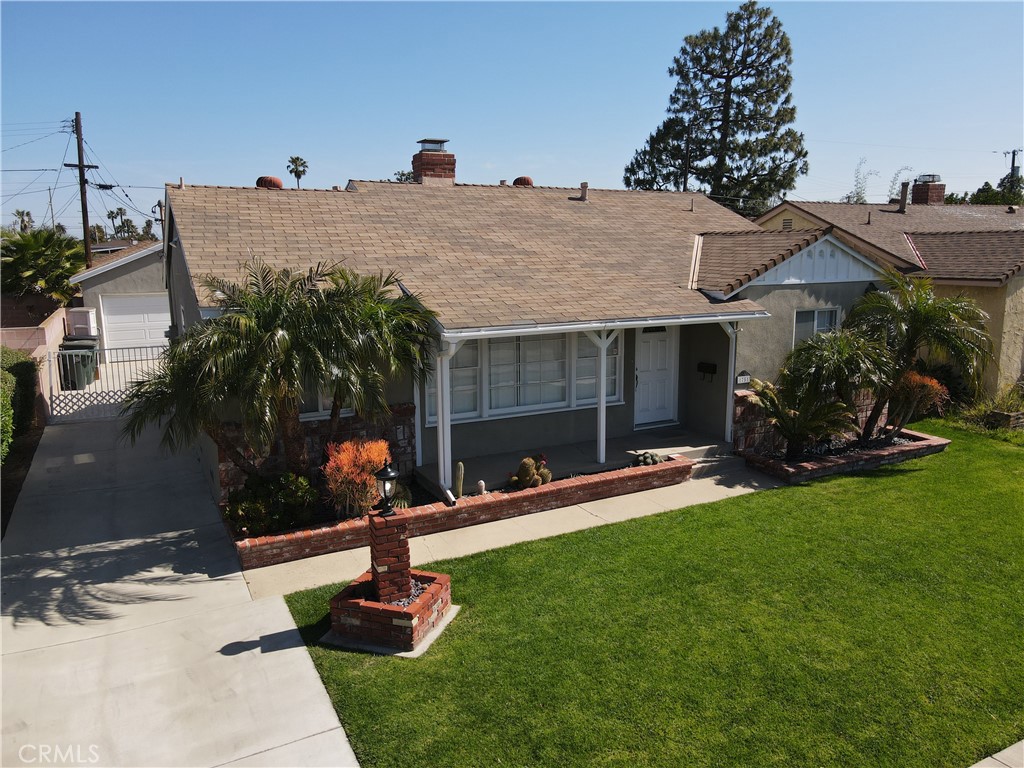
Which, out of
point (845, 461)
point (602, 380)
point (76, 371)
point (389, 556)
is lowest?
point (845, 461)

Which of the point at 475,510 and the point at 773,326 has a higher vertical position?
the point at 773,326

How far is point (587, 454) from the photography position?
12.1 m

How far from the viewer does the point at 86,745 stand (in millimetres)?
5488

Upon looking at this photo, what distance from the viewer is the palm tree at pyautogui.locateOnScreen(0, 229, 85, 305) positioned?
24.2m

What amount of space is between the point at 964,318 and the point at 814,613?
805 cm

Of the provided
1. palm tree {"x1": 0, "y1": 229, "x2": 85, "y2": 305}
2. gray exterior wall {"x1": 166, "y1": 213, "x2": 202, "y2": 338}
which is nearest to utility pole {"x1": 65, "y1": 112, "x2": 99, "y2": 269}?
palm tree {"x1": 0, "y1": 229, "x2": 85, "y2": 305}

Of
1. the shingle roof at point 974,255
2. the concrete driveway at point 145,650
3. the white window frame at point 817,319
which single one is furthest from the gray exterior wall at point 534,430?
the shingle roof at point 974,255

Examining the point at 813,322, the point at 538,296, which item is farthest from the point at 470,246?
the point at 813,322

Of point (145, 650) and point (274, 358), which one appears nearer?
point (145, 650)

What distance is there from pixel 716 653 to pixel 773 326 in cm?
805

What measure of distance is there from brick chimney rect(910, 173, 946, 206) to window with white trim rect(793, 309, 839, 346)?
62.0ft

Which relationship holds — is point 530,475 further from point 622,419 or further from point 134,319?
point 134,319

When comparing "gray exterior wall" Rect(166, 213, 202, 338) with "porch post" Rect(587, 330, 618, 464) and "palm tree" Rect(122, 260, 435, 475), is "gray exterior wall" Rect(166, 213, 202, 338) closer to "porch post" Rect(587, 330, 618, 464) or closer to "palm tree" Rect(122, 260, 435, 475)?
"palm tree" Rect(122, 260, 435, 475)

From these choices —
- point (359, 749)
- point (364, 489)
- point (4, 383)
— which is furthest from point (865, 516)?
point (4, 383)
